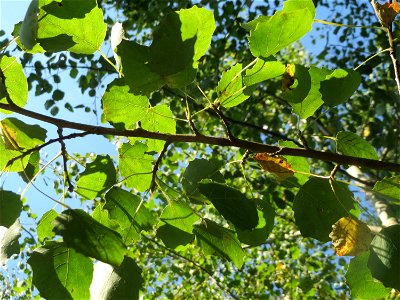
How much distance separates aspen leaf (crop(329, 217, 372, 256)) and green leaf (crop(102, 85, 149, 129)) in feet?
1.19

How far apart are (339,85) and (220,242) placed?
32 cm

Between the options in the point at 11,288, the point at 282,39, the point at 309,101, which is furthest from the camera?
the point at 11,288

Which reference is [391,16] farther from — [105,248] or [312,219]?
[105,248]

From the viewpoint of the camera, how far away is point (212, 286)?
463 cm

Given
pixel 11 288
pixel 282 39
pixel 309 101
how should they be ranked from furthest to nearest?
pixel 11 288 < pixel 309 101 < pixel 282 39

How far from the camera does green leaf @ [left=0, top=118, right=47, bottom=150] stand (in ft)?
2.32

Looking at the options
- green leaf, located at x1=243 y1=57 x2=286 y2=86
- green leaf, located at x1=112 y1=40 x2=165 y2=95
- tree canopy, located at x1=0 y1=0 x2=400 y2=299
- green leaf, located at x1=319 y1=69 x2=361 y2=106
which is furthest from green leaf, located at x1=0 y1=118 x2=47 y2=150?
green leaf, located at x1=319 y1=69 x2=361 y2=106

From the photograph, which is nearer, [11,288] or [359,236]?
[359,236]

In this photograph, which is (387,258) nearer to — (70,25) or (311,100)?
(311,100)

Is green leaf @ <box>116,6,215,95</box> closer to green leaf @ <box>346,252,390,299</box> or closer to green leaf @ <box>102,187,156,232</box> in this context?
green leaf @ <box>102,187,156,232</box>

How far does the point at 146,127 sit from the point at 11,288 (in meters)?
4.48

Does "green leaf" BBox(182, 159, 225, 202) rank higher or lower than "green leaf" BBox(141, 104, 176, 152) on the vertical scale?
lower

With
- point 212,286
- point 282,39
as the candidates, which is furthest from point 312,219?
point 212,286

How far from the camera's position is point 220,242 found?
0.76m
